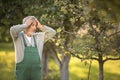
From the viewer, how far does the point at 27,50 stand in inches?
268

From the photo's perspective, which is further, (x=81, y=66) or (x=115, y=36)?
(x=81, y=66)

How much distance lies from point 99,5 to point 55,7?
735 cm

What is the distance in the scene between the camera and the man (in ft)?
22.4

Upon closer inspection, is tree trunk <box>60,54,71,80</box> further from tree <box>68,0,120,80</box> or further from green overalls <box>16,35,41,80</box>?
green overalls <box>16,35,41,80</box>

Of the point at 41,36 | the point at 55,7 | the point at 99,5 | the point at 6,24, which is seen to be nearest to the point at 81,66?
the point at 6,24

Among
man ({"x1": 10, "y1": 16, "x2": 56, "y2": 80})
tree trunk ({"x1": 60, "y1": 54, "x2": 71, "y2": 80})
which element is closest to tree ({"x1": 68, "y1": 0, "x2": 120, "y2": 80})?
man ({"x1": 10, "y1": 16, "x2": 56, "y2": 80})

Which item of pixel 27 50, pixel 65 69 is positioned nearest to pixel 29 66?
pixel 27 50

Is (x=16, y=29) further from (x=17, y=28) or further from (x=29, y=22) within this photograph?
(x=29, y=22)

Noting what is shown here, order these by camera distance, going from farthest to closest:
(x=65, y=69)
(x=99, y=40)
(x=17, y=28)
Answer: (x=65, y=69)
(x=99, y=40)
(x=17, y=28)

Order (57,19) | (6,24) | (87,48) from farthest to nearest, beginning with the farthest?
(6,24) → (57,19) → (87,48)

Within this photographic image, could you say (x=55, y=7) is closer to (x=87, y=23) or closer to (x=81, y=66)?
(x=87, y=23)

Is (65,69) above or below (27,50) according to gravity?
below

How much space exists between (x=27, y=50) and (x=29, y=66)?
10.4 inches

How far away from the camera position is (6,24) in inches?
560
